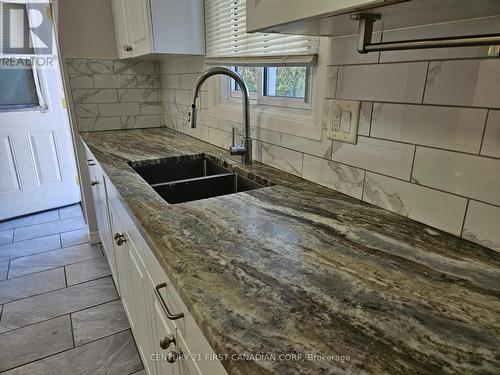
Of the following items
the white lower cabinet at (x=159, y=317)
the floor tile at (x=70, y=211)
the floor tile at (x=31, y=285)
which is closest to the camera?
the white lower cabinet at (x=159, y=317)

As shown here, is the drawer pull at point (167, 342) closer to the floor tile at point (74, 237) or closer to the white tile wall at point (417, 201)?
the white tile wall at point (417, 201)

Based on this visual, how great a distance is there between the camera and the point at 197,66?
2002 millimetres

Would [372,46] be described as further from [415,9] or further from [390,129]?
[390,129]

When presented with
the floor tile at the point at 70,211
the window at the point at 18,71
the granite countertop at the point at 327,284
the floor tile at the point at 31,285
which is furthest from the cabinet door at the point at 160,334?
the window at the point at 18,71

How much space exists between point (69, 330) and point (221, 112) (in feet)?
4.76

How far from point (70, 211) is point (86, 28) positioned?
1906mm

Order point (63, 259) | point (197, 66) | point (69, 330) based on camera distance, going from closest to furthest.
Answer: point (69, 330) → point (197, 66) → point (63, 259)

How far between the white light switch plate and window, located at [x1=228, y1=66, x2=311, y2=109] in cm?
21

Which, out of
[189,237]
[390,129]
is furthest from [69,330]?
[390,129]

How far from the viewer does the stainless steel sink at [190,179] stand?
1.36 meters

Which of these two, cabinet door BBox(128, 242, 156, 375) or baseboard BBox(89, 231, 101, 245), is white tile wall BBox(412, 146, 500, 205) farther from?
baseboard BBox(89, 231, 101, 245)

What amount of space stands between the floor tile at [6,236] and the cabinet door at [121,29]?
184 cm

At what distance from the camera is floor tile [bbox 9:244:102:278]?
7.65ft

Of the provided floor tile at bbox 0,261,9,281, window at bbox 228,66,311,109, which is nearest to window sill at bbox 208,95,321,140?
window at bbox 228,66,311,109
